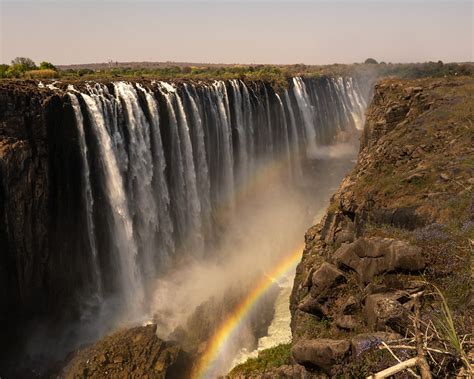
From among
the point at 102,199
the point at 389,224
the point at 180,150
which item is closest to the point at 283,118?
the point at 180,150

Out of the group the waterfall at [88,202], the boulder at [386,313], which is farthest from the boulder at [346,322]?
the waterfall at [88,202]

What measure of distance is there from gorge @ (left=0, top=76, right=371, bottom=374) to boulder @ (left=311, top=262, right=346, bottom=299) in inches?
443

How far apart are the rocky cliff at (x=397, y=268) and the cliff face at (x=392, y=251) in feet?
0.10

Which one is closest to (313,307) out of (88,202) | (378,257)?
(378,257)

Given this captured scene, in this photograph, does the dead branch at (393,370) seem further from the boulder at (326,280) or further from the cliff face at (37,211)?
the cliff face at (37,211)

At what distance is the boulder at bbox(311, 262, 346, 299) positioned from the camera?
1209 centimetres

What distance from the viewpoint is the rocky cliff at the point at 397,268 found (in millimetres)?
7789

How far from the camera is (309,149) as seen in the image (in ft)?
186

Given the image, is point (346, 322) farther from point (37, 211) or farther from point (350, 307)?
point (37, 211)

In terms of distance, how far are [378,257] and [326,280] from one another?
191 cm

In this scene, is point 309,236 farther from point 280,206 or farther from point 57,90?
point 280,206

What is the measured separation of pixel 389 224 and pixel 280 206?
27376 millimetres

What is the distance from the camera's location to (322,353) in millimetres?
8977

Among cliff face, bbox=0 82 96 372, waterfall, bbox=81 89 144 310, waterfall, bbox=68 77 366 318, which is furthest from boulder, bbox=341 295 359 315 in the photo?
waterfall, bbox=81 89 144 310
